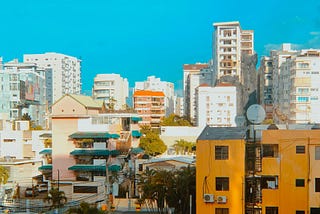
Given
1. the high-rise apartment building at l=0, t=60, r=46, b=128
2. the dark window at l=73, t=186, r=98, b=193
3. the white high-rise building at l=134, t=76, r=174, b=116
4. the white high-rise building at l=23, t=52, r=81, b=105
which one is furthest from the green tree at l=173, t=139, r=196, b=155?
the white high-rise building at l=134, t=76, r=174, b=116

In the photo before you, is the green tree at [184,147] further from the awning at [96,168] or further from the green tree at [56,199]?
the green tree at [56,199]

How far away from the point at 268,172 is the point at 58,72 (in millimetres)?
78515

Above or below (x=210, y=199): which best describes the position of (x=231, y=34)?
above

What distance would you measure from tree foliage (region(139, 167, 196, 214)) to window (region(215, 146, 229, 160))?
252 cm

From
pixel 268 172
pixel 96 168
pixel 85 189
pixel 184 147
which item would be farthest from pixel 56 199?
pixel 184 147

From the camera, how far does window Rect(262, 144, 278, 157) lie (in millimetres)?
15258

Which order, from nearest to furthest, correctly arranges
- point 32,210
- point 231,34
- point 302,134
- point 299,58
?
point 302,134 → point 32,210 → point 299,58 → point 231,34

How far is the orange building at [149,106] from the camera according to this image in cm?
6194

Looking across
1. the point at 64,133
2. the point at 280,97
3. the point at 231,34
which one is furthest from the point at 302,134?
the point at 231,34

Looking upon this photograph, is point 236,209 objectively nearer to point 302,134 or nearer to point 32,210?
point 302,134

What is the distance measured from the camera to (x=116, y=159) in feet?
91.4

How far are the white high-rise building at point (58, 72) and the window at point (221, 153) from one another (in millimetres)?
71838

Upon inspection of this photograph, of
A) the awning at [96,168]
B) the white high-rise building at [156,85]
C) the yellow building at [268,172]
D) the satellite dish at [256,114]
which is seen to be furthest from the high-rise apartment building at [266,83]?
the yellow building at [268,172]

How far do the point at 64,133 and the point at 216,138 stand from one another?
50.6 ft
